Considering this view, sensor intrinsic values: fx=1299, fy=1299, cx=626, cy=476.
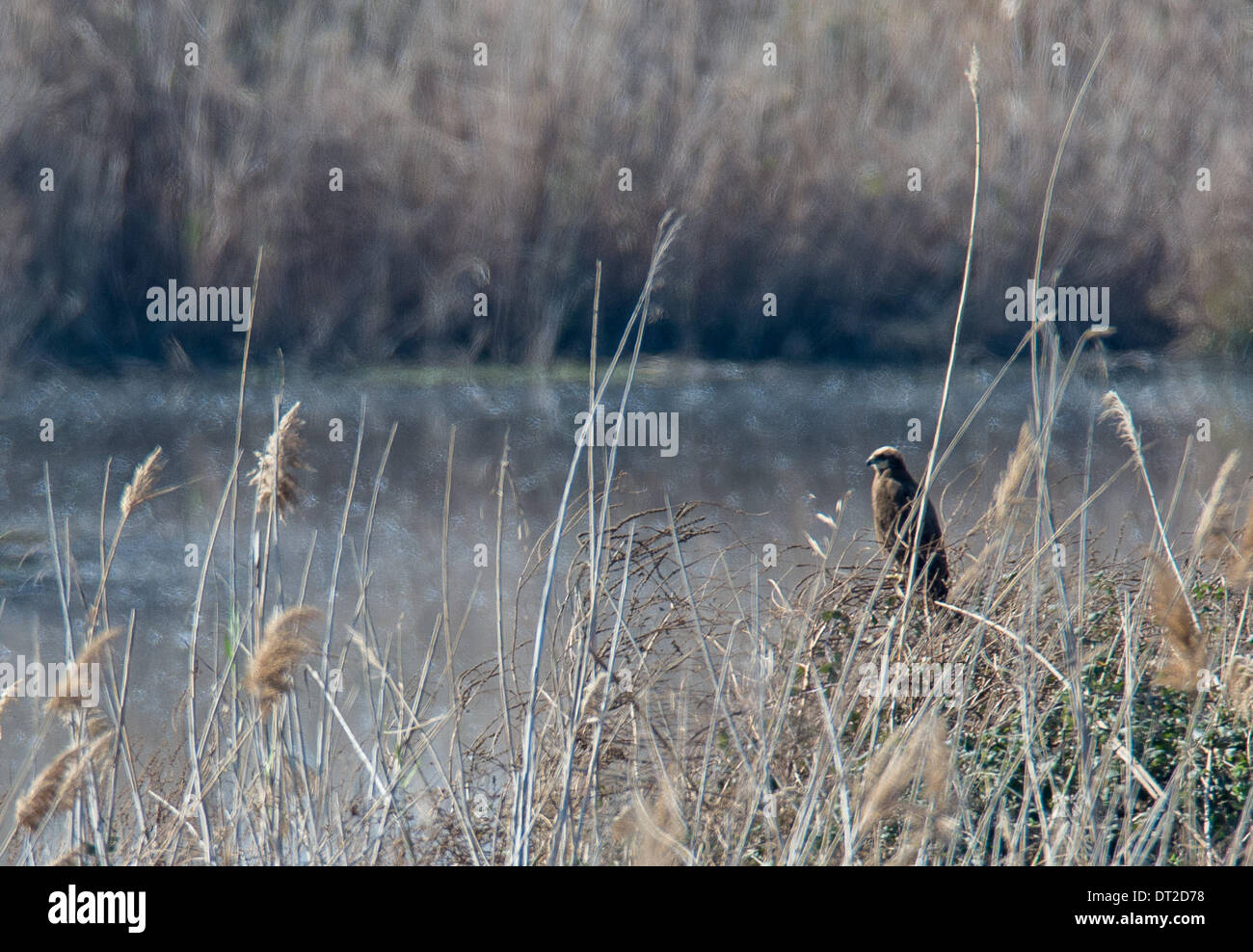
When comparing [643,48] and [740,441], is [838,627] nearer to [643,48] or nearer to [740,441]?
[740,441]

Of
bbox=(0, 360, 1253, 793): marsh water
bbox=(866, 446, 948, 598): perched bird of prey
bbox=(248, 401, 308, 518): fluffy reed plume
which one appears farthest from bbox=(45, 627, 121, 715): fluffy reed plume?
bbox=(0, 360, 1253, 793): marsh water

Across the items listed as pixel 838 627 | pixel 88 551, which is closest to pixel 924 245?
pixel 88 551

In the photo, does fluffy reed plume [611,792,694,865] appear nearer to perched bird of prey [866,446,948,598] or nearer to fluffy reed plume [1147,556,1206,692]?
fluffy reed plume [1147,556,1206,692]

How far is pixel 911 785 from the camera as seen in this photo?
6.36ft

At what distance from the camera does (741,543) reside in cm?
267

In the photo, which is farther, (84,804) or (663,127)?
(663,127)

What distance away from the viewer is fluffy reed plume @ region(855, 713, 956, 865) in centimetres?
130

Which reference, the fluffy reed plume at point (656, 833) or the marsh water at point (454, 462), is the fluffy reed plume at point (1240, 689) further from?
the marsh water at point (454, 462)

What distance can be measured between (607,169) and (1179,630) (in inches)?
353

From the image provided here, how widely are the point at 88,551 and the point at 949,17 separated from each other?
8.32 meters

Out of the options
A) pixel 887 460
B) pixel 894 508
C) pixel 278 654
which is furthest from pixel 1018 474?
pixel 887 460

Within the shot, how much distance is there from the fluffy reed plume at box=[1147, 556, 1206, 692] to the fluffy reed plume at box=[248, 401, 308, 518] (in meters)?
1.18

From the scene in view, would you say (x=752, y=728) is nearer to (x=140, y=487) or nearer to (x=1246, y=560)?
(x=1246, y=560)

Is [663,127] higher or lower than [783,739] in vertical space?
higher
